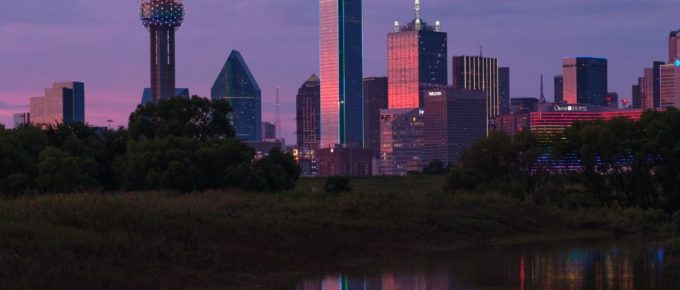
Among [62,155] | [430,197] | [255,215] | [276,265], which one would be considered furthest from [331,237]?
[62,155]

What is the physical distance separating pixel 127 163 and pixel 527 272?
35.1 m

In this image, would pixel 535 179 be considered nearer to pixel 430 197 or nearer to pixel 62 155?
pixel 430 197

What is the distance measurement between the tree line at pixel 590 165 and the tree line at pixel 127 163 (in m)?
14.2

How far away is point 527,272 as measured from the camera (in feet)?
120

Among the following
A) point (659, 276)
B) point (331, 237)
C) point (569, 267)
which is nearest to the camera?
point (659, 276)

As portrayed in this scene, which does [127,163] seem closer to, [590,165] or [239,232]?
[239,232]

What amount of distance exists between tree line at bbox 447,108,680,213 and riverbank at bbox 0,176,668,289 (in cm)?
683

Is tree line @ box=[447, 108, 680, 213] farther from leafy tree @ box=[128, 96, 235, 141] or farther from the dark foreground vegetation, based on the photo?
leafy tree @ box=[128, 96, 235, 141]

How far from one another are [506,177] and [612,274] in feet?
121

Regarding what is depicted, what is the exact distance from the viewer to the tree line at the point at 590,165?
68.7 m

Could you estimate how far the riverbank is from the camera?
2983cm

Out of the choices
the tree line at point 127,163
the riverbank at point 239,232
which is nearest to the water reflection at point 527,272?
the riverbank at point 239,232

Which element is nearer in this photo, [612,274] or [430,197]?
[612,274]

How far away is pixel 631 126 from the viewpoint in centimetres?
7194
